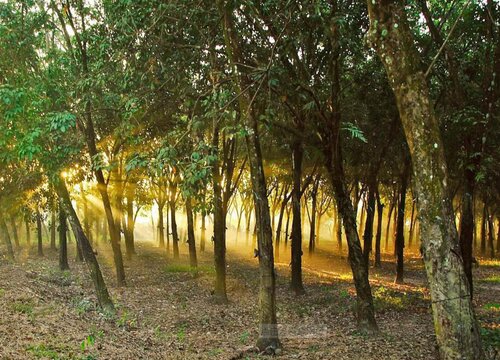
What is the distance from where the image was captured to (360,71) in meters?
18.2

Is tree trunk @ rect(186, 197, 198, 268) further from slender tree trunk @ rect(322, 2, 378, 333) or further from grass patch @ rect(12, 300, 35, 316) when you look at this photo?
slender tree trunk @ rect(322, 2, 378, 333)

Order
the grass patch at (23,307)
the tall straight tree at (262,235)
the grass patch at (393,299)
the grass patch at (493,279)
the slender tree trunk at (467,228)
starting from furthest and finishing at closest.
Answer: the grass patch at (493,279)
the grass patch at (393,299)
the slender tree trunk at (467,228)
the grass patch at (23,307)
the tall straight tree at (262,235)

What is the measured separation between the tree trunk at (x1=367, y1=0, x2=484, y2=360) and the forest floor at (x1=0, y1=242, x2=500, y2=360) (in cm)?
340

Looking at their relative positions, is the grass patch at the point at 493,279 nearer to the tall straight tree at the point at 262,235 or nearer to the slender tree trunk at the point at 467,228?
the slender tree trunk at the point at 467,228

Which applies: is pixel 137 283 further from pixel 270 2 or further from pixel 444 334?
pixel 444 334

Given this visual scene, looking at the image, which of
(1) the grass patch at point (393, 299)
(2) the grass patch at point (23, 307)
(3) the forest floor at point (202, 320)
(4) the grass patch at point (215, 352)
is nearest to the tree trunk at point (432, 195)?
(3) the forest floor at point (202, 320)

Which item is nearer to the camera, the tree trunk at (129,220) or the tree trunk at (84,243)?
the tree trunk at (84,243)

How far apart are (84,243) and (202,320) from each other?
16.8ft

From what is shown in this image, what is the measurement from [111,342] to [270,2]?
10.1m

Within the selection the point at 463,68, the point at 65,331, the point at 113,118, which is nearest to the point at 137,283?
the point at 113,118

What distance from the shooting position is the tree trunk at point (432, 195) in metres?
6.70

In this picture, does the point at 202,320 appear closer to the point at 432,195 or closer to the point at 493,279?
the point at 432,195

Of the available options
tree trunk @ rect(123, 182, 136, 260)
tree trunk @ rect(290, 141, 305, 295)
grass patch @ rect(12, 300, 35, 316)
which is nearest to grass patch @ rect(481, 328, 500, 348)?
tree trunk @ rect(290, 141, 305, 295)

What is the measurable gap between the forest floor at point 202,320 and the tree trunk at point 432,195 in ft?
11.2
